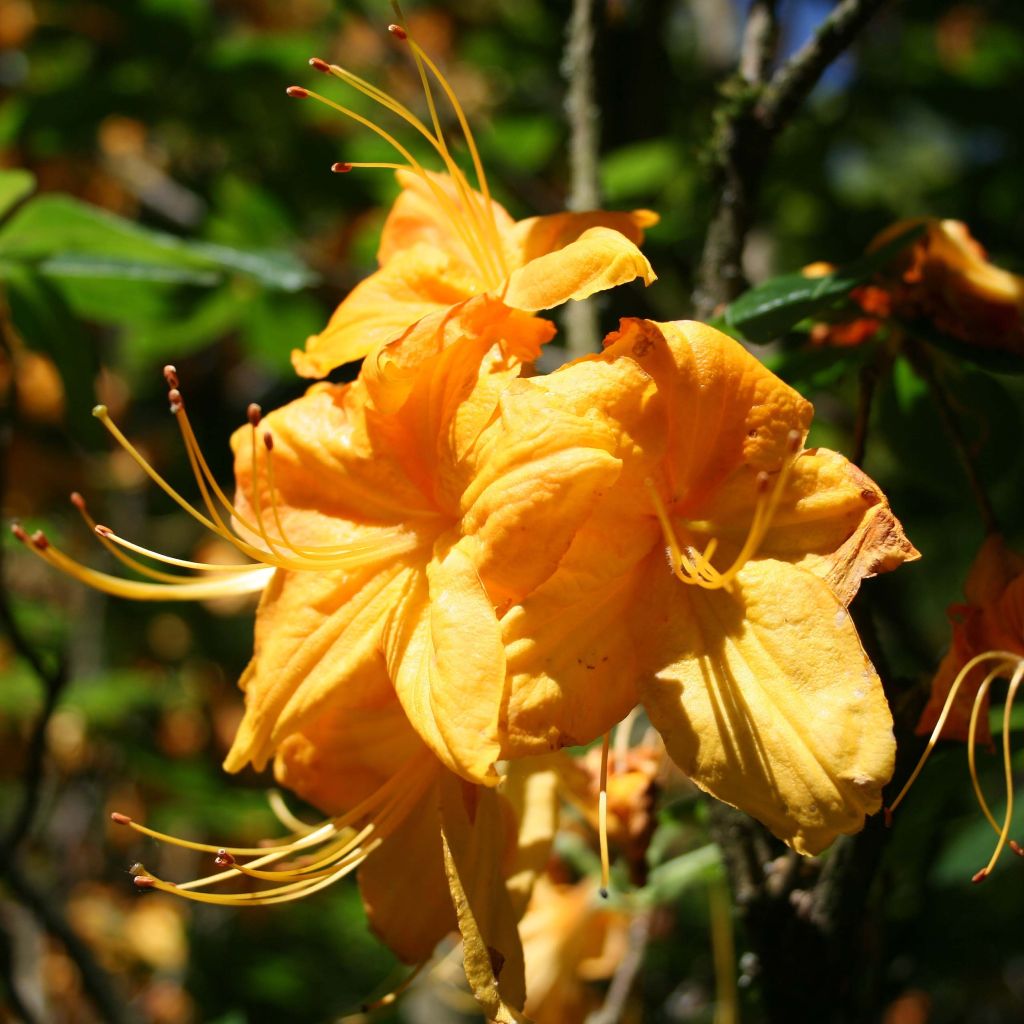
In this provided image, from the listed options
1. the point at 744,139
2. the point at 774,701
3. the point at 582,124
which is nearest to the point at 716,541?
the point at 774,701

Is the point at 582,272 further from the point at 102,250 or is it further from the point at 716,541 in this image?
the point at 102,250

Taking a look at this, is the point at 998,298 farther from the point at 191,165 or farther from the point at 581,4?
the point at 191,165

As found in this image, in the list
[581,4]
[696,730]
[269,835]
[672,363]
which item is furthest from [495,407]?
[269,835]

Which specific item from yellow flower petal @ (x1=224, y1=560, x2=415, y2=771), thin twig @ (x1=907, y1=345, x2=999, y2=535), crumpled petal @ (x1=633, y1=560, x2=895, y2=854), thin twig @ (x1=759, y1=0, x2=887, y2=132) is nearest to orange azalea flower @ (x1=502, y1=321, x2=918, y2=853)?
crumpled petal @ (x1=633, y1=560, x2=895, y2=854)

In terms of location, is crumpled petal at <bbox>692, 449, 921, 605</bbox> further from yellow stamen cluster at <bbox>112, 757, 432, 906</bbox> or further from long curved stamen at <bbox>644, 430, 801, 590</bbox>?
yellow stamen cluster at <bbox>112, 757, 432, 906</bbox>

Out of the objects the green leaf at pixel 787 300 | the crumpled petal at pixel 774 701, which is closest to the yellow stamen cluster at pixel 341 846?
the crumpled petal at pixel 774 701

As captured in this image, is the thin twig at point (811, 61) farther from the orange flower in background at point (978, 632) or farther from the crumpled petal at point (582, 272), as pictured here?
the orange flower in background at point (978, 632)
